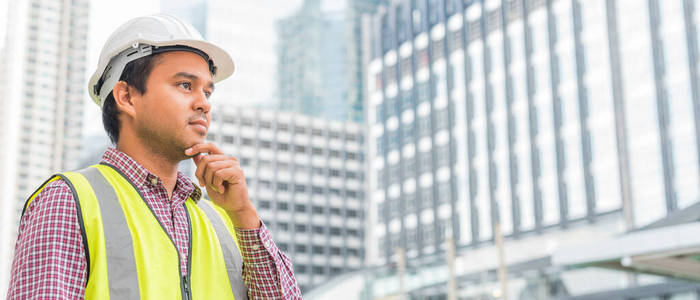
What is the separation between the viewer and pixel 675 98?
162 feet

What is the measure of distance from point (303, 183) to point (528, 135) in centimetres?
4823

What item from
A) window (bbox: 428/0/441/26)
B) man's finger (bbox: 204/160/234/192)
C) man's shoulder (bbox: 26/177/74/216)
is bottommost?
man's shoulder (bbox: 26/177/74/216)

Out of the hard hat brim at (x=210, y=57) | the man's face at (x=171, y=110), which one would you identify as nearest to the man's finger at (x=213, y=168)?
the man's face at (x=171, y=110)

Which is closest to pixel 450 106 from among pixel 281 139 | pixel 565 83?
pixel 565 83

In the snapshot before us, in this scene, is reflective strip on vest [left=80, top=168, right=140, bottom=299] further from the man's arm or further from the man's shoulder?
the man's arm

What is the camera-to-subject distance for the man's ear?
7.34 feet

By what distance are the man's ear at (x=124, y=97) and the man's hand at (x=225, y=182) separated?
8.0 inches

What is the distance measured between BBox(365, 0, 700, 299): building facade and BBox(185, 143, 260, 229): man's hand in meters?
48.2

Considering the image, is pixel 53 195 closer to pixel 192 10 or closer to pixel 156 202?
pixel 156 202

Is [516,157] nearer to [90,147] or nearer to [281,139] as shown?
[281,139]

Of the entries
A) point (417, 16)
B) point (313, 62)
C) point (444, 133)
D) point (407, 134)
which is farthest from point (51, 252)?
point (313, 62)

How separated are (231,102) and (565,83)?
62024 millimetres

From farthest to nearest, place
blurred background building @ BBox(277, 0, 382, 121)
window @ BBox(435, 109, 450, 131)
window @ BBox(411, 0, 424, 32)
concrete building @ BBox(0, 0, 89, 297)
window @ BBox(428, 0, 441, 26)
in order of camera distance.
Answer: blurred background building @ BBox(277, 0, 382, 121), concrete building @ BBox(0, 0, 89, 297), window @ BBox(411, 0, 424, 32), window @ BBox(428, 0, 441, 26), window @ BBox(435, 109, 450, 131)

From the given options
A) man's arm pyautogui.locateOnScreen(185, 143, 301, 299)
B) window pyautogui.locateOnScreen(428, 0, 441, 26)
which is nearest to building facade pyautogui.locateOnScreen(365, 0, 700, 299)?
window pyautogui.locateOnScreen(428, 0, 441, 26)
